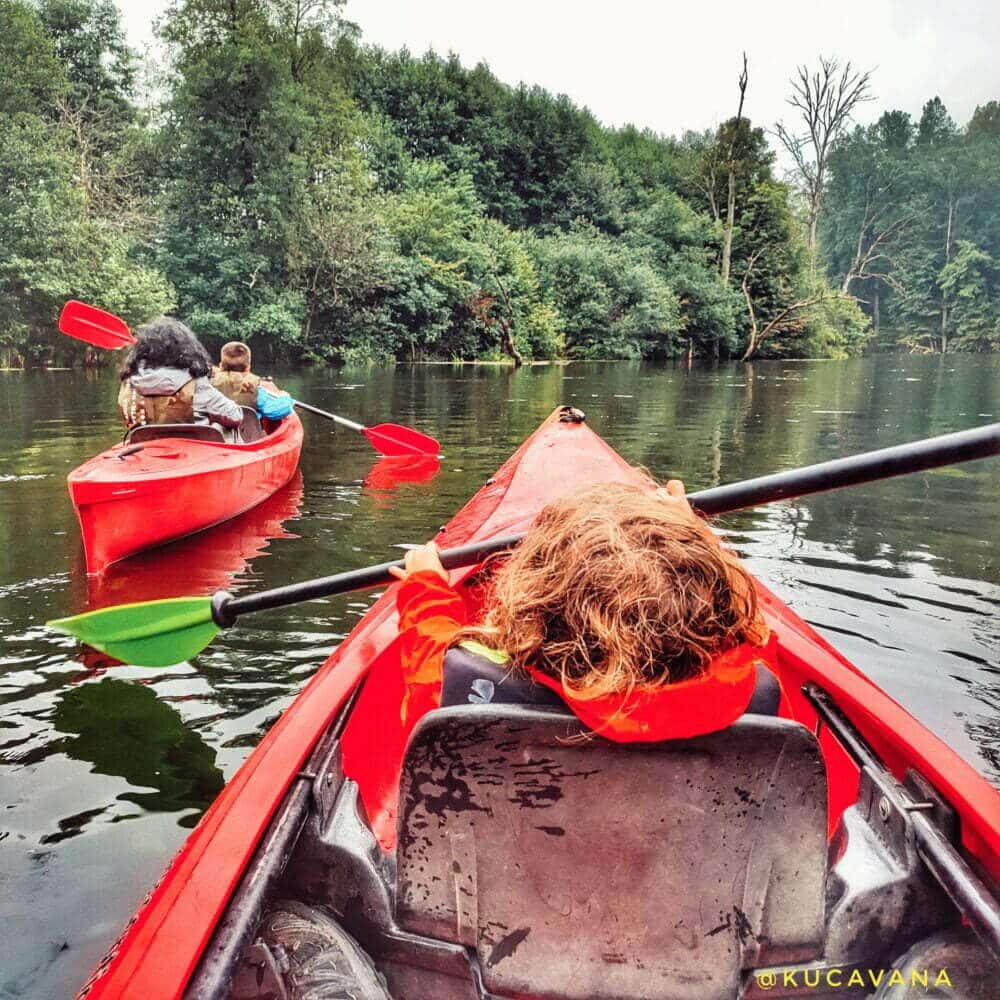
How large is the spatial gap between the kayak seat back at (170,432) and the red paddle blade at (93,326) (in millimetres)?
1362

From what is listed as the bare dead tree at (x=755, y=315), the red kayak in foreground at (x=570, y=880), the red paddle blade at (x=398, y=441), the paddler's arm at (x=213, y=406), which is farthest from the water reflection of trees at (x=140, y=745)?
the bare dead tree at (x=755, y=315)

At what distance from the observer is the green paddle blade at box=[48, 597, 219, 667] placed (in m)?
2.67

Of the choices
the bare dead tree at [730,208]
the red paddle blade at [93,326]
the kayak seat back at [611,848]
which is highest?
the bare dead tree at [730,208]

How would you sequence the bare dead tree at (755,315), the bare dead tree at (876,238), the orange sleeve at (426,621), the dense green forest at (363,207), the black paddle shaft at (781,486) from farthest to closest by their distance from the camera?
1. the bare dead tree at (876,238)
2. the bare dead tree at (755,315)
3. the dense green forest at (363,207)
4. the black paddle shaft at (781,486)
5. the orange sleeve at (426,621)

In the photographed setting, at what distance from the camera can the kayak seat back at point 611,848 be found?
1201 mm

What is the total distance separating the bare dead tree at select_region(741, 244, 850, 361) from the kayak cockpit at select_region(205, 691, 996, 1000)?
31035 mm

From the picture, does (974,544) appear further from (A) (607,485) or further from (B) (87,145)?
(B) (87,145)

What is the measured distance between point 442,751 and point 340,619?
8.65 ft

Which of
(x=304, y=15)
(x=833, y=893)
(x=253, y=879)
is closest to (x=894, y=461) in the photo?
(x=833, y=893)

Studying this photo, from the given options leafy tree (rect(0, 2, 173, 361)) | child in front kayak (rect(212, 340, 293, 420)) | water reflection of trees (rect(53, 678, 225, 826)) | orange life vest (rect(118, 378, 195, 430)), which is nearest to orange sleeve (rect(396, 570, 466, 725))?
water reflection of trees (rect(53, 678, 225, 826))

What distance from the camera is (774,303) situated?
31.7 m

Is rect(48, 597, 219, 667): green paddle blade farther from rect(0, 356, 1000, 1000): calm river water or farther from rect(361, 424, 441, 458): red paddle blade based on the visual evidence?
rect(361, 424, 441, 458): red paddle blade

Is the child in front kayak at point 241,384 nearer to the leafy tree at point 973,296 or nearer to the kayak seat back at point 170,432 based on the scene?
the kayak seat back at point 170,432

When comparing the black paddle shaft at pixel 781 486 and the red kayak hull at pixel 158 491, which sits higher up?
the black paddle shaft at pixel 781 486
